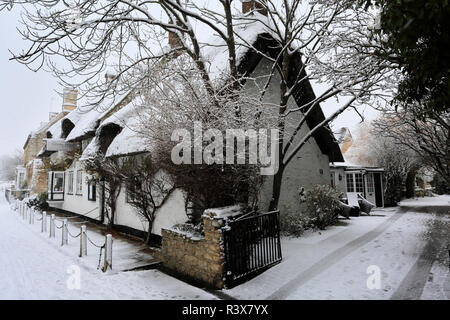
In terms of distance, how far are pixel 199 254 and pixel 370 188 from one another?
56.7 feet

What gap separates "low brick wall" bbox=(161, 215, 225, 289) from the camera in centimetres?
485

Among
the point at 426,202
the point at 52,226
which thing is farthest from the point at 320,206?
the point at 426,202

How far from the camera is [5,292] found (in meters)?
4.82

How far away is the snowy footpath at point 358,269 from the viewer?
4492 mm

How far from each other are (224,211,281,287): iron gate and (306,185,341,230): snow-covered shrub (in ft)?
11.9

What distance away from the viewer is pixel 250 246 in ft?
18.1

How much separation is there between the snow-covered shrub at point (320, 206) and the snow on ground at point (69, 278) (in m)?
5.98

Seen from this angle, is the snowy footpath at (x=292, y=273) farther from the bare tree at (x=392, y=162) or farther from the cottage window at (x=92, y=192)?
the bare tree at (x=392, y=162)

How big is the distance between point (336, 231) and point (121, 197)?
8.62 meters

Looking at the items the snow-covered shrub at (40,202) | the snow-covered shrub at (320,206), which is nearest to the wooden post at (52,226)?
the snow-covered shrub at (320,206)

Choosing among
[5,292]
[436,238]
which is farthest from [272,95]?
[5,292]

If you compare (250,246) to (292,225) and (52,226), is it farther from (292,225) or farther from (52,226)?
(52,226)

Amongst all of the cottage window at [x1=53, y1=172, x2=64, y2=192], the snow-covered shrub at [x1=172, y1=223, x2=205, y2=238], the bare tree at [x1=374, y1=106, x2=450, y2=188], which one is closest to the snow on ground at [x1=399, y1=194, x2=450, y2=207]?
the bare tree at [x1=374, y1=106, x2=450, y2=188]
